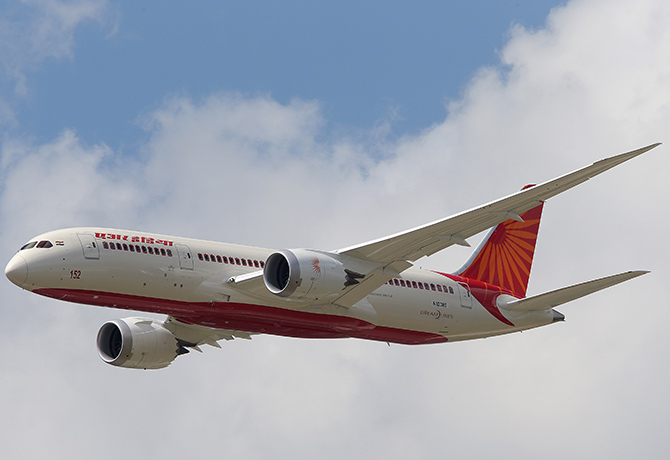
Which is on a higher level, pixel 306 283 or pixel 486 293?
pixel 486 293

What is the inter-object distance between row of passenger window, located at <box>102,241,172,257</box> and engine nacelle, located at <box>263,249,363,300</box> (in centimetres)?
370

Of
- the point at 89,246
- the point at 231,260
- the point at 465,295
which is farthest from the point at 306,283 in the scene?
the point at 465,295

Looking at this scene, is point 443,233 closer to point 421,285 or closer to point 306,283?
point 306,283

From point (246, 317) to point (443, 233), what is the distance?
8.00 m

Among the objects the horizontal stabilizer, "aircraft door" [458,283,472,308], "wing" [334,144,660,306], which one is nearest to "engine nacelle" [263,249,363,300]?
"wing" [334,144,660,306]

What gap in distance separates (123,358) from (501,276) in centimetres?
1691

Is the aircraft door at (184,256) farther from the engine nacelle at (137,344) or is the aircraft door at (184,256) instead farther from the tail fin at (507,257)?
the tail fin at (507,257)

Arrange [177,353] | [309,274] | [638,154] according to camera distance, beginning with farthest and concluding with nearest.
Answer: [177,353]
[309,274]
[638,154]

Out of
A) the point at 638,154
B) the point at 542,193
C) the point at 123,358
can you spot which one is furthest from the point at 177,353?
the point at 638,154

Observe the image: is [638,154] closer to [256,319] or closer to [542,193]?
[542,193]

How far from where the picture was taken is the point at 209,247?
1610 inches

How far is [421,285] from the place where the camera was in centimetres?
4491

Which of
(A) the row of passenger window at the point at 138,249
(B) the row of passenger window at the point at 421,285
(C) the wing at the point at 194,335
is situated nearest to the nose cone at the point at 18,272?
(A) the row of passenger window at the point at 138,249

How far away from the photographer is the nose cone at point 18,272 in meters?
38.0
